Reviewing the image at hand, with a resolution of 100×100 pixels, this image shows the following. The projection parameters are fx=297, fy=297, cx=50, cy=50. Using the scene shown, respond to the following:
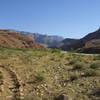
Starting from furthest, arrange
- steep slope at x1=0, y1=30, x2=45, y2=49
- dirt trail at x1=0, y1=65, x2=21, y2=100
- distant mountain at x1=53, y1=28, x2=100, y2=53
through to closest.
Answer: steep slope at x1=0, y1=30, x2=45, y2=49 → distant mountain at x1=53, y1=28, x2=100, y2=53 → dirt trail at x1=0, y1=65, x2=21, y2=100

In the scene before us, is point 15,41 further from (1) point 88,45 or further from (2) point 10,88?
(2) point 10,88

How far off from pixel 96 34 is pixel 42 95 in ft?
557

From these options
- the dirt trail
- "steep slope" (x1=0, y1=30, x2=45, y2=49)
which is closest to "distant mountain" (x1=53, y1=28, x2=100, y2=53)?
"steep slope" (x1=0, y1=30, x2=45, y2=49)

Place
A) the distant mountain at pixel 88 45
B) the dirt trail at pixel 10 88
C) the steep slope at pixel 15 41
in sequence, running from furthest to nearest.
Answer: the steep slope at pixel 15 41, the distant mountain at pixel 88 45, the dirt trail at pixel 10 88

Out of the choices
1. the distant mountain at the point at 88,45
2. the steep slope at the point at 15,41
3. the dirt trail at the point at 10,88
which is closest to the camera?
the dirt trail at the point at 10,88

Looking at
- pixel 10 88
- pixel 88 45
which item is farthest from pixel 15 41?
pixel 10 88

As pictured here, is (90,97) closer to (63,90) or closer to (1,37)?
(63,90)

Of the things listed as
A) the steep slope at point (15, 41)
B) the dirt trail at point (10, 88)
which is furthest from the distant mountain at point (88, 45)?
the dirt trail at point (10, 88)

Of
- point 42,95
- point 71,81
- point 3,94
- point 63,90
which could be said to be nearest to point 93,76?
point 71,81

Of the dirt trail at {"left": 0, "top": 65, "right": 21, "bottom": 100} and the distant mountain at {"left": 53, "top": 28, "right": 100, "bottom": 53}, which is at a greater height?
the distant mountain at {"left": 53, "top": 28, "right": 100, "bottom": 53}

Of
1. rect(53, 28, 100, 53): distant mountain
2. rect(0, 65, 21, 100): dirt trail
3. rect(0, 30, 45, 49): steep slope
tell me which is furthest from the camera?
rect(0, 30, 45, 49): steep slope

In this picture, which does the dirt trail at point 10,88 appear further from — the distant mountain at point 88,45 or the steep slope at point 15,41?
the steep slope at point 15,41

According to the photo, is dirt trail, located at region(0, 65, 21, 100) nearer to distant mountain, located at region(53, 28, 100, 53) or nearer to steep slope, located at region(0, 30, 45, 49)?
distant mountain, located at region(53, 28, 100, 53)

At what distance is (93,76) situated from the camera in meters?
16.1
